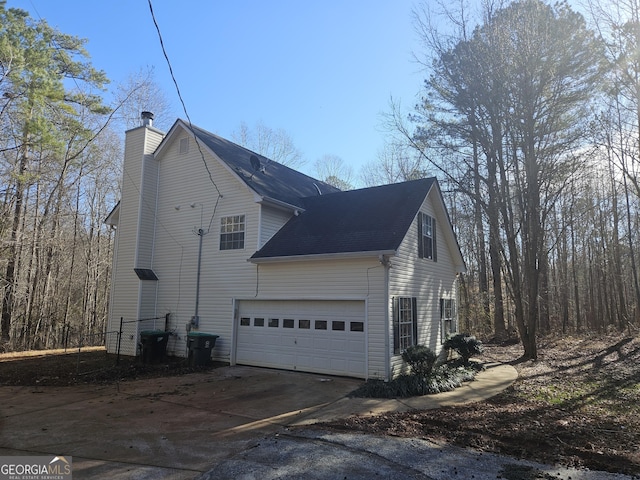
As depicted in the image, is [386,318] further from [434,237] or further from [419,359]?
[434,237]

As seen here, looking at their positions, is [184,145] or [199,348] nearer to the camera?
[199,348]

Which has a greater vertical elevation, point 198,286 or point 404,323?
point 198,286

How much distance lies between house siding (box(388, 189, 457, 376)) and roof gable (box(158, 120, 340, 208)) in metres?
4.29

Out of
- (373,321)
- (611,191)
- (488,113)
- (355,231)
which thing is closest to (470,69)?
(488,113)

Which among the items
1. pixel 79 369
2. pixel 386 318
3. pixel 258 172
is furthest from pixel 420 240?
pixel 79 369

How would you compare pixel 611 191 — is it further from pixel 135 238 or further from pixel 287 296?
pixel 135 238

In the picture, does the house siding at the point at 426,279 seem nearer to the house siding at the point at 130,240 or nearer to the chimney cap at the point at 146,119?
the house siding at the point at 130,240

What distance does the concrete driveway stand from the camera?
15.2ft

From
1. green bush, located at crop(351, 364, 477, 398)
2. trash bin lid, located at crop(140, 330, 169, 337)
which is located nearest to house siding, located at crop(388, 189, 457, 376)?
green bush, located at crop(351, 364, 477, 398)

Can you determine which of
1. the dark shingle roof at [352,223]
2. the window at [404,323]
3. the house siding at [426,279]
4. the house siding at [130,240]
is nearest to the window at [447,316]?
the house siding at [426,279]

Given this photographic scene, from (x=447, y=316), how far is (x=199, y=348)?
28.5 ft

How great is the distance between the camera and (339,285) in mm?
10539

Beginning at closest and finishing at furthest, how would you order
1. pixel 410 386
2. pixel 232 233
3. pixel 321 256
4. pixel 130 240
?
1. pixel 410 386
2. pixel 321 256
3. pixel 232 233
4. pixel 130 240

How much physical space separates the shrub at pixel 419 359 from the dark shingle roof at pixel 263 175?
6.21 metres
